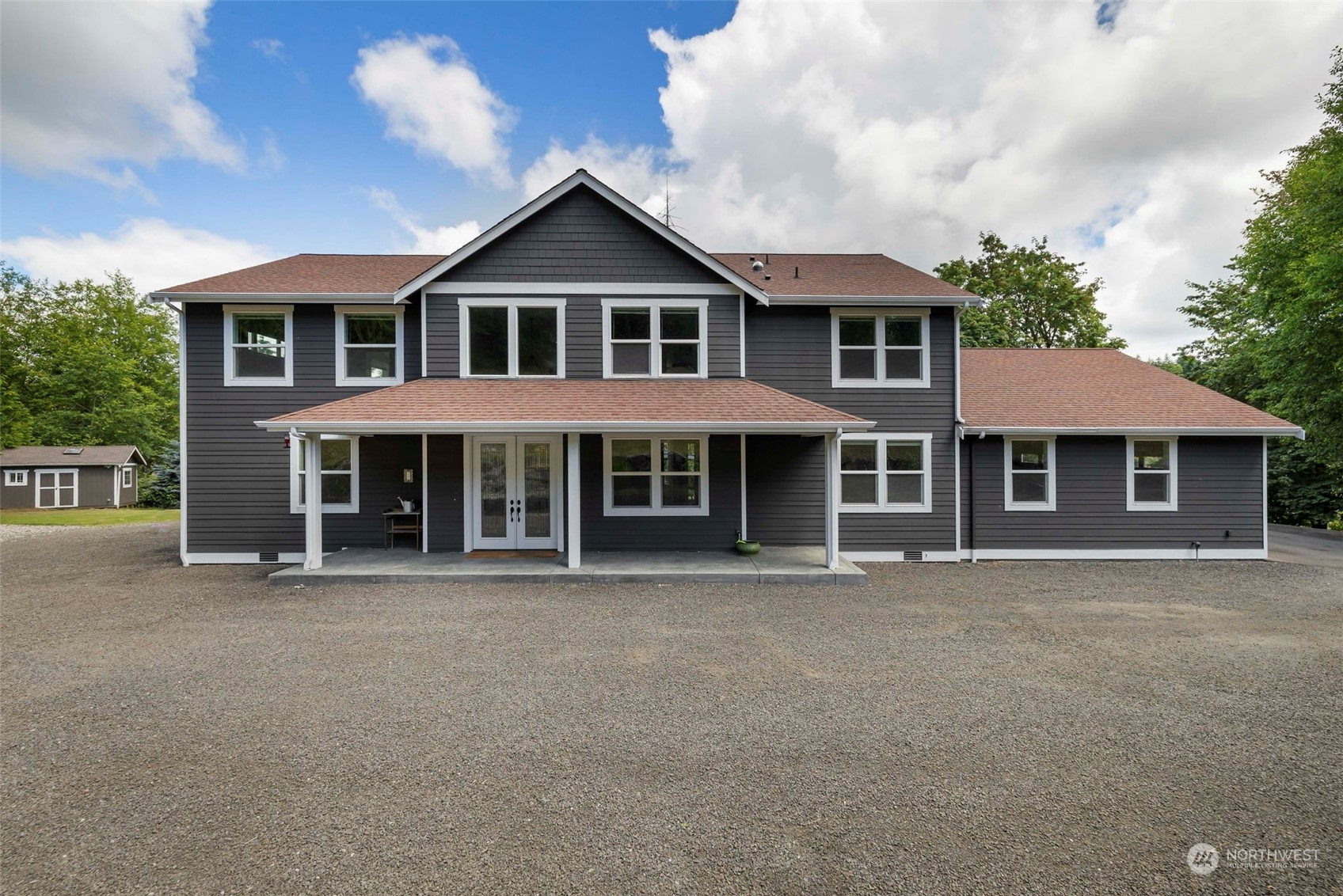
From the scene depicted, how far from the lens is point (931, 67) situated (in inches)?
567

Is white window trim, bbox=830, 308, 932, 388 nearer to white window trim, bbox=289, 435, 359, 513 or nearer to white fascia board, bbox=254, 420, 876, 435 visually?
white fascia board, bbox=254, 420, 876, 435

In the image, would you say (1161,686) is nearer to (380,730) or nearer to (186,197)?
(380,730)

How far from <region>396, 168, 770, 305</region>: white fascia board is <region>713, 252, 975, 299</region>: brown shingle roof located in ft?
3.34

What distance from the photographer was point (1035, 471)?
1115 centimetres

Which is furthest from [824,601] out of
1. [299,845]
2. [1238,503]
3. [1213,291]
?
[1213,291]

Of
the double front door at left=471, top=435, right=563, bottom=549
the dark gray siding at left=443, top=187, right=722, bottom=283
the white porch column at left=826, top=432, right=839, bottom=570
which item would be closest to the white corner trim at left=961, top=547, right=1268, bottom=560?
the white porch column at left=826, top=432, right=839, bottom=570

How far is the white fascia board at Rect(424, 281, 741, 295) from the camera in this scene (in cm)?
1047

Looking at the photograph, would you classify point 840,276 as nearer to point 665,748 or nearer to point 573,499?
point 573,499

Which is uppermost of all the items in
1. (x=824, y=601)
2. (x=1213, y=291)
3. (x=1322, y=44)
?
(x=1322, y=44)

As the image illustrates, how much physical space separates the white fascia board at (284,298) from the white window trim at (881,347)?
882 centimetres

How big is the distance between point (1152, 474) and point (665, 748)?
12.6 m

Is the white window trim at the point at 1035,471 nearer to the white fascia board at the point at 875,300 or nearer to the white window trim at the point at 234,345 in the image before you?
the white fascia board at the point at 875,300

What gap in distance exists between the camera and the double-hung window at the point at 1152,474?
36.4 ft

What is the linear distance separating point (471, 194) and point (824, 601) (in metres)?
18.8
